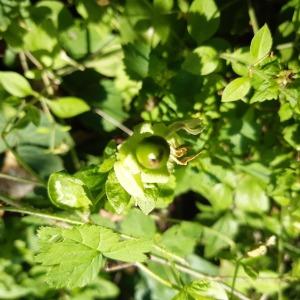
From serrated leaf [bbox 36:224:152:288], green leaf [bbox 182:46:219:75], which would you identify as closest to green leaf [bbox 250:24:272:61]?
green leaf [bbox 182:46:219:75]

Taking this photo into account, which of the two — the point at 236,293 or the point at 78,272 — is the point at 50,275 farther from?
the point at 236,293

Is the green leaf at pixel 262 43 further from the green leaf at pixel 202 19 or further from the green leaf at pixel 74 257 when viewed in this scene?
the green leaf at pixel 74 257

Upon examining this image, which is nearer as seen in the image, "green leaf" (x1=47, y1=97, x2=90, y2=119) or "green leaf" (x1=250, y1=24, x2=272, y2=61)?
"green leaf" (x1=250, y1=24, x2=272, y2=61)

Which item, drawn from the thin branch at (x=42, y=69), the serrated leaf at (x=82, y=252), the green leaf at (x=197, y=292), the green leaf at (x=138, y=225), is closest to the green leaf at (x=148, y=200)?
the serrated leaf at (x=82, y=252)

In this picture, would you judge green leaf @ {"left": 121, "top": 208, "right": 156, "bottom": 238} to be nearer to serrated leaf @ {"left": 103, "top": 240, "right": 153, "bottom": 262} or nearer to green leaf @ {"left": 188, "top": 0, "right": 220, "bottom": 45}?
serrated leaf @ {"left": 103, "top": 240, "right": 153, "bottom": 262}

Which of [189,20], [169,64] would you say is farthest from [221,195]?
[189,20]

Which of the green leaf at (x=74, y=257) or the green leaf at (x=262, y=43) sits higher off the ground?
the green leaf at (x=262, y=43)

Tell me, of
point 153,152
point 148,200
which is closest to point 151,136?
point 153,152

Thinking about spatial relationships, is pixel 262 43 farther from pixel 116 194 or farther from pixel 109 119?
pixel 109 119
